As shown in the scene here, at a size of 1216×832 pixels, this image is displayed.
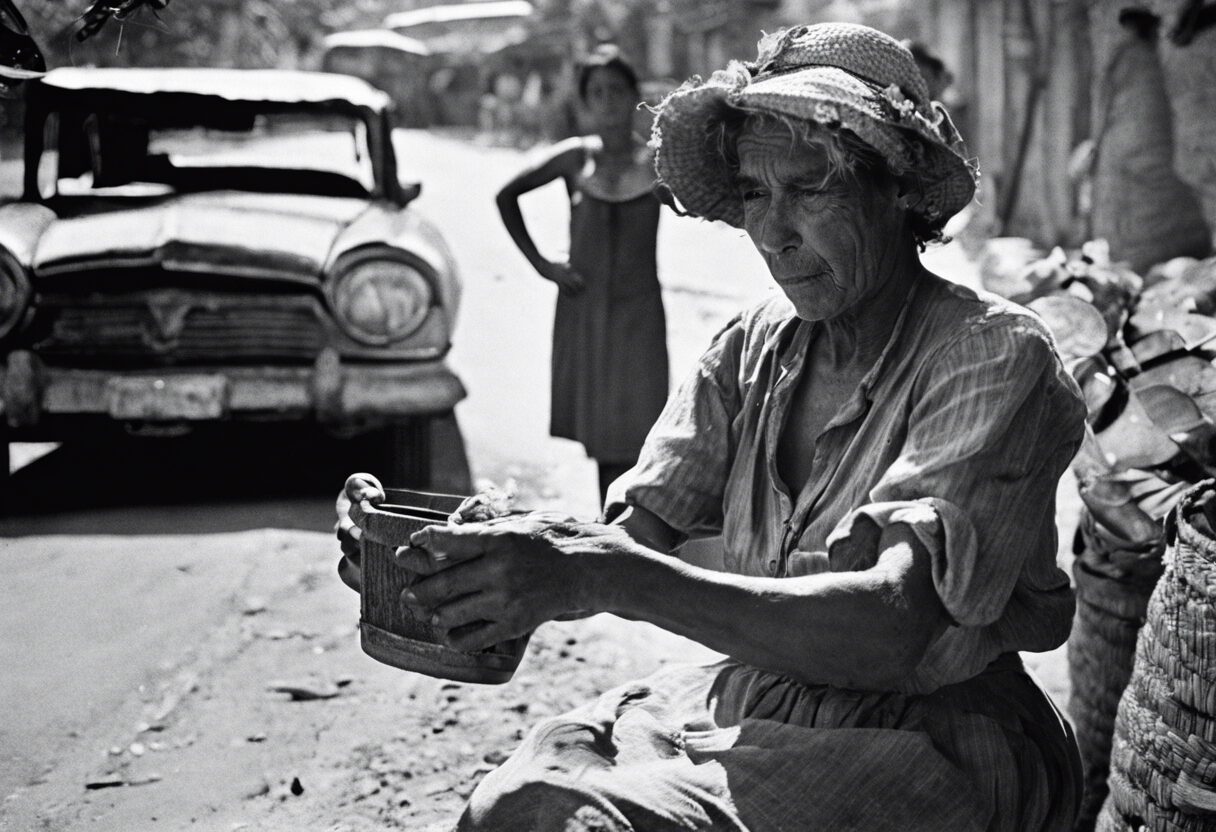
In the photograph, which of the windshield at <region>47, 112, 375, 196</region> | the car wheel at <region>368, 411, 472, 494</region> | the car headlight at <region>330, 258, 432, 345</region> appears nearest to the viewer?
the car headlight at <region>330, 258, 432, 345</region>

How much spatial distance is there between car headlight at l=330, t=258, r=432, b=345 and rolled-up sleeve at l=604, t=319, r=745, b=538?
4.22m

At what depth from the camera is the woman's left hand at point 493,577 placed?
1.72 m

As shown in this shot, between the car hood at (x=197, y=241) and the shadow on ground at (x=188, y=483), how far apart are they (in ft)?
2.85

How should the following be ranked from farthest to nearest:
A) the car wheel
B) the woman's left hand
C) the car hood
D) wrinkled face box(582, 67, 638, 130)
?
the car wheel, the car hood, wrinkled face box(582, 67, 638, 130), the woman's left hand

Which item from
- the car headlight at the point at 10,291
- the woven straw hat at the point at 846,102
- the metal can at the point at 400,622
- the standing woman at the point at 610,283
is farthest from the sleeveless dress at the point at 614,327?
the metal can at the point at 400,622

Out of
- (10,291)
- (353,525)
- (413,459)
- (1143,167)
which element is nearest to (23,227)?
(10,291)

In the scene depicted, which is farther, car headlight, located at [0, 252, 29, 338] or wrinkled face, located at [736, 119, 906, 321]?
car headlight, located at [0, 252, 29, 338]

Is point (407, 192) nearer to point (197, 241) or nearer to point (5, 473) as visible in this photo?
point (197, 241)

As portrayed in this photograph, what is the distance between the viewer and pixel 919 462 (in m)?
1.88

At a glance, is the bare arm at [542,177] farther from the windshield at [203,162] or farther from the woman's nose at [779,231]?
the woman's nose at [779,231]

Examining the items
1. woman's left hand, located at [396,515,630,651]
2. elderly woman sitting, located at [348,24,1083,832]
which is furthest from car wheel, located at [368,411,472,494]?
woman's left hand, located at [396,515,630,651]

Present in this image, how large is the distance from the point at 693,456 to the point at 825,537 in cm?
30

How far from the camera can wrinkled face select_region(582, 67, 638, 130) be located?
5762mm

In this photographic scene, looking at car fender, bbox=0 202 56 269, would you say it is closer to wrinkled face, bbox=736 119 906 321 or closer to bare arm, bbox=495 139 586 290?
bare arm, bbox=495 139 586 290
